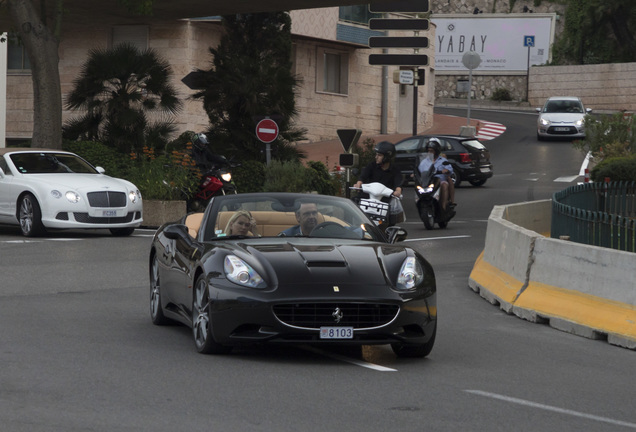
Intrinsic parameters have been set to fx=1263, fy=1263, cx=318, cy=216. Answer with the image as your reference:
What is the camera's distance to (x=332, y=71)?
5031 centimetres

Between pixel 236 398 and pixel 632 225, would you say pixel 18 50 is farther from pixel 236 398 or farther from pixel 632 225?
pixel 236 398

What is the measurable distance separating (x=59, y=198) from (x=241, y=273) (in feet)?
39.5

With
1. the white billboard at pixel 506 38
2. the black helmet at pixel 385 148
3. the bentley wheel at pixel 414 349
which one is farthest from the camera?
the white billboard at pixel 506 38

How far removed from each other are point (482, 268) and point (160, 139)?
1453 centimetres

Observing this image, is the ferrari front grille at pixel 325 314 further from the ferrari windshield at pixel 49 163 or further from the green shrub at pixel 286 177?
the green shrub at pixel 286 177

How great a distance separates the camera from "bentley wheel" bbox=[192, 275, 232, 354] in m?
9.15

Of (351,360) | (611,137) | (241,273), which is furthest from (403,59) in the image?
(241,273)

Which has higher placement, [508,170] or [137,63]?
[137,63]

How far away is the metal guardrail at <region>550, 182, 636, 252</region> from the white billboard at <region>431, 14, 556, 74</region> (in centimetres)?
6333

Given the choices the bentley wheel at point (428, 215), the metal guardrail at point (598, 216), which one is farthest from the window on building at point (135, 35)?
the metal guardrail at point (598, 216)

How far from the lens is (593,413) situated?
24.7 feet

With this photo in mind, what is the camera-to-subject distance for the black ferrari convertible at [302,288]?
348 inches

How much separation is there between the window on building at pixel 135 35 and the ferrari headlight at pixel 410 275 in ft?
106

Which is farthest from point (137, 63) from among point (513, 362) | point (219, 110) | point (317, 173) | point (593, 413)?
point (593, 413)
